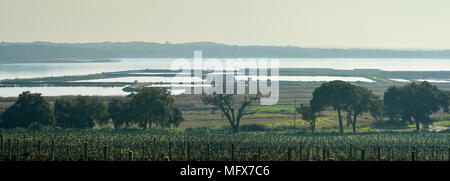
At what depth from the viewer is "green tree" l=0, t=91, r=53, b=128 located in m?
58.3

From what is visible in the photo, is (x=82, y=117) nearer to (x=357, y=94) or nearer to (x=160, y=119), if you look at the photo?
(x=160, y=119)

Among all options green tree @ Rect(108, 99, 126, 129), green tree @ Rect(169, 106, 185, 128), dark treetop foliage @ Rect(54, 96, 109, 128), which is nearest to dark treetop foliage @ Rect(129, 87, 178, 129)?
green tree @ Rect(108, 99, 126, 129)

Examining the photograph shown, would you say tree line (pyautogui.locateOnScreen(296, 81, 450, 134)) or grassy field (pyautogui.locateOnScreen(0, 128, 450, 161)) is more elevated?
tree line (pyautogui.locateOnScreen(296, 81, 450, 134))

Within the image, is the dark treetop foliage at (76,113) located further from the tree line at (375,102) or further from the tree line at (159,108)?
the tree line at (375,102)

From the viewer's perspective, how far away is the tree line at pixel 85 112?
58.6 m

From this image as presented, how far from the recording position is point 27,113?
58.6m

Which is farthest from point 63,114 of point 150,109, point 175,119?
point 175,119

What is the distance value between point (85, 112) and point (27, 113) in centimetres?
560

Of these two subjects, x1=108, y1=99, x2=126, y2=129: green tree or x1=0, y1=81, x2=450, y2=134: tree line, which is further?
x1=108, y1=99, x2=126, y2=129: green tree

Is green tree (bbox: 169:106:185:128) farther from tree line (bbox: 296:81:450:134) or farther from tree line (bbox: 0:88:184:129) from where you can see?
tree line (bbox: 296:81:450:134)

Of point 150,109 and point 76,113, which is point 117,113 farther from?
point 76,113

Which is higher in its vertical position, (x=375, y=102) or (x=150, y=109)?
(x=375, y=102)
